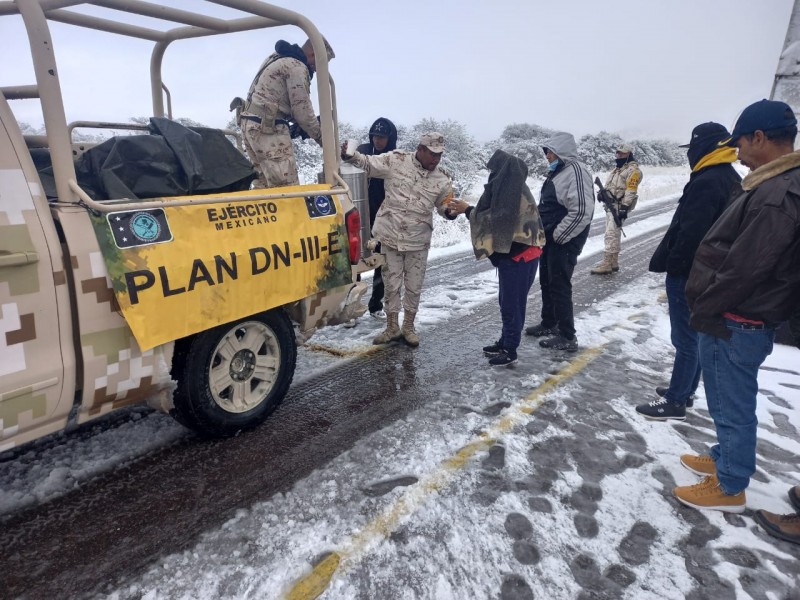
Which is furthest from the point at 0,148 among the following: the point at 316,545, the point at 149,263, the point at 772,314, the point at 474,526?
the point at 772,314

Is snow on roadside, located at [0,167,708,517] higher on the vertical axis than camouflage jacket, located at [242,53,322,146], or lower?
lower

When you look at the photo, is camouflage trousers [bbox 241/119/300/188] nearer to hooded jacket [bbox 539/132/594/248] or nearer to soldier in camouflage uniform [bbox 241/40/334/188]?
soldier in camouflage uniform [bbox 241/40/334/188]

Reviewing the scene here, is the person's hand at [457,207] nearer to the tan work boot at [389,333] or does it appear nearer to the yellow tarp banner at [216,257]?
the tan work boot at [389,333]

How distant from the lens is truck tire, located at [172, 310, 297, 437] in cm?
277

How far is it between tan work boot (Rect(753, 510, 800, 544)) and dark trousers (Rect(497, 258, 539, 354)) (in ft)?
7.29

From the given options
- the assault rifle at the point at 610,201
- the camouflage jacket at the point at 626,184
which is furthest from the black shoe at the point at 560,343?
the camouflage jacket at the point at 626,184

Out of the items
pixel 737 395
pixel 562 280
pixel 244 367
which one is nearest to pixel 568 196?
pixel 562 280

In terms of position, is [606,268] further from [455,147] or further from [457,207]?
[455,147]

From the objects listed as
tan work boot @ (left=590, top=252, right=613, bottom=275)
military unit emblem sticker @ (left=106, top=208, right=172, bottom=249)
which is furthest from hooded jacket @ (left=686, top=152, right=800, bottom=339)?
tan work boot @ (left=590, top=252, right=613, bottom=275)

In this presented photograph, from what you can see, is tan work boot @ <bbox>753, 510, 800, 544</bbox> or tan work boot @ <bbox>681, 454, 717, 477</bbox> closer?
tan work boot @ <bbox>753, 510, 800, 544</bbox>

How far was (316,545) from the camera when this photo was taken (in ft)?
7.29

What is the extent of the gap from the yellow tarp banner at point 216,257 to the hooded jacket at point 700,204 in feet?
7.63

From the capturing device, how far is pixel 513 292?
4.29m

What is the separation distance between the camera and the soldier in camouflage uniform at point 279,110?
12.5 feet
